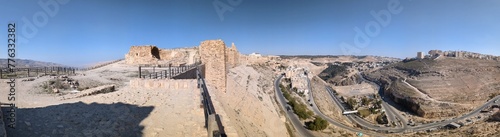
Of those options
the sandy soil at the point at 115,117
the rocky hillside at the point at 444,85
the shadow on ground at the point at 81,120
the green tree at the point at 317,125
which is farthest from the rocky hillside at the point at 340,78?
the shadow on ground at the point at 81,120

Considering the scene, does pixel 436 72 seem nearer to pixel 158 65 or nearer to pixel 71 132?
pixel 158 65

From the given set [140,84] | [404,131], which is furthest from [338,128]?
[140,84]

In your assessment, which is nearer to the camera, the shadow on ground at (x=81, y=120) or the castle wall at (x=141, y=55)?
the shadow on ground at (x=81, y=120)

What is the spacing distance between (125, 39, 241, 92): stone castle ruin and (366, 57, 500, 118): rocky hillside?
56.0 meters

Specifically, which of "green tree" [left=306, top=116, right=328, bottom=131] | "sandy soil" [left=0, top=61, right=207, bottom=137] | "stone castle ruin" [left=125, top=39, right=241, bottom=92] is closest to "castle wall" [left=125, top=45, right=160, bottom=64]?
"stone castle ruin" [left=125, top=39, right=241, bottom=92]

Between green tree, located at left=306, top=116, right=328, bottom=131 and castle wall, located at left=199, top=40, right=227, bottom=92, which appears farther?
green tree, located at left=306, top=116, right=328, bottom=131

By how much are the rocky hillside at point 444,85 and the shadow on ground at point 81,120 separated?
6725 centimetres

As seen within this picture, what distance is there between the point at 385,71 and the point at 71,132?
4345 inches

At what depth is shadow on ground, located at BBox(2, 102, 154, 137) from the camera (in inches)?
185

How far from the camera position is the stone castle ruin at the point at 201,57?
13.4 meters

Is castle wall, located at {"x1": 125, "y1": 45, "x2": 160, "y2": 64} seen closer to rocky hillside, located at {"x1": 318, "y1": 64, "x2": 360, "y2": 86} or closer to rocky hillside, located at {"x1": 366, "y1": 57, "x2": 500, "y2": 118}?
rocky hillside, located at {"x1": 366, "y1": 57, "x2": 500, "y2": 118}

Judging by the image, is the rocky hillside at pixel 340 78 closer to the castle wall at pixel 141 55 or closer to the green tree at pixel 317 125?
the green tree at pixel 317 125

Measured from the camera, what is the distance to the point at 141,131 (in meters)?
5.12

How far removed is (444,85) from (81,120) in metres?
87.0
